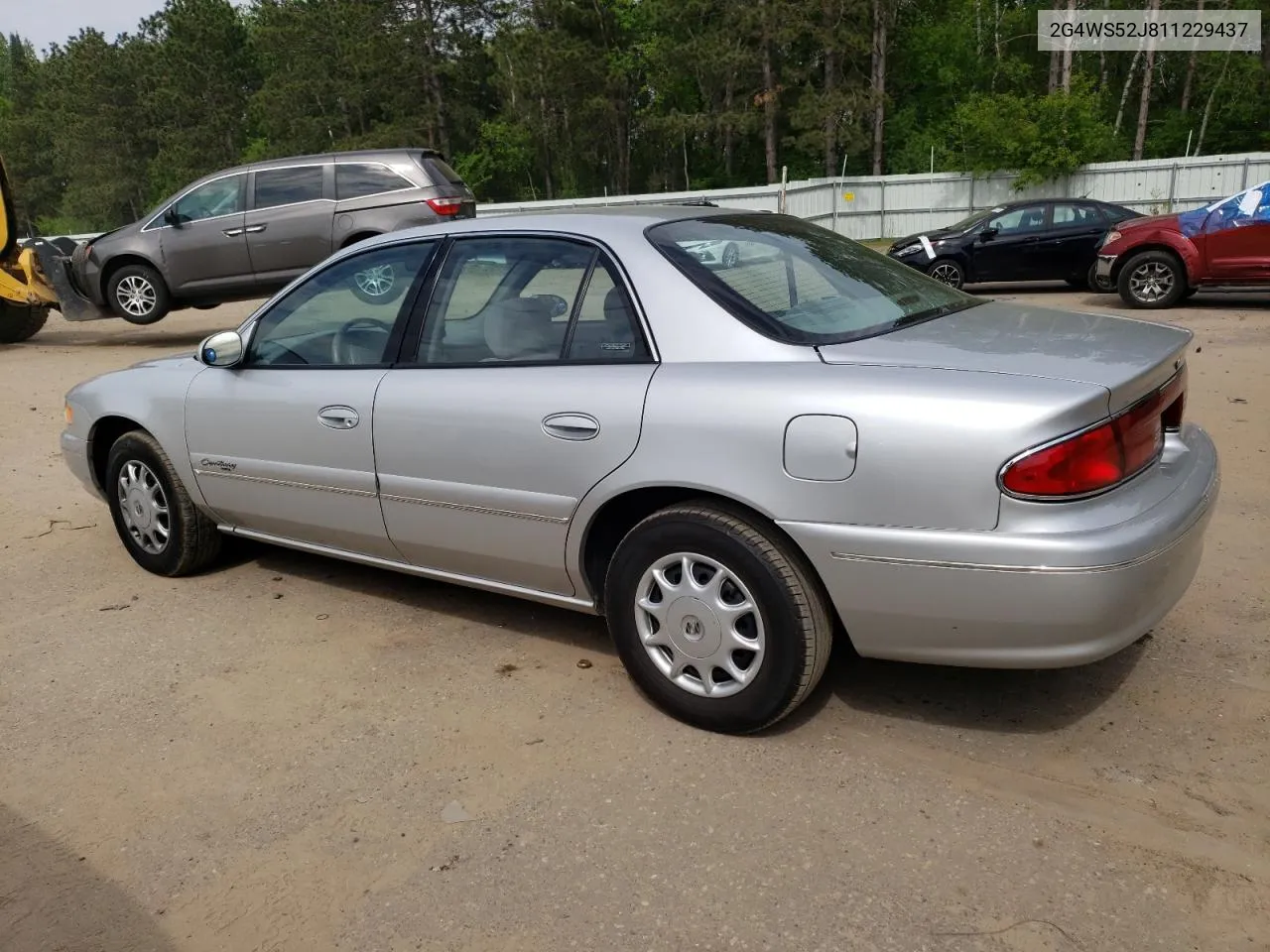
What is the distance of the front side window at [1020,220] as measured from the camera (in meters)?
14.1

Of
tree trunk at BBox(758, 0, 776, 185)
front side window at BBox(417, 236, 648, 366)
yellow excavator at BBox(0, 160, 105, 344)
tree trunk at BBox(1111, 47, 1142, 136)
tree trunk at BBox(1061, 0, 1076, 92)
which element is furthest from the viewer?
tree trunk at BBox(758, 0, 776, 185)

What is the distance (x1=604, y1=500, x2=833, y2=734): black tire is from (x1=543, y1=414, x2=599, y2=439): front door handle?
33 cm

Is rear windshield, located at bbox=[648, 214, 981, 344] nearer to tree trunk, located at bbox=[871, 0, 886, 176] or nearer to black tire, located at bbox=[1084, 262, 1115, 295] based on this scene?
black tire, located at bbox=[1084, 262, 1115, 295]

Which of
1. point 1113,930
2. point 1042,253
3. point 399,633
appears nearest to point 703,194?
point 1042,253

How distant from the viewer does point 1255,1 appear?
37281 mm

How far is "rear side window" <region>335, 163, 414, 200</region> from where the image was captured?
445 inches

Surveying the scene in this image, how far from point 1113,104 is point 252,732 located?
154ft

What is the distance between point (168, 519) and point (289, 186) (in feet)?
25.6

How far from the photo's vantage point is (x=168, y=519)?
4.69 m

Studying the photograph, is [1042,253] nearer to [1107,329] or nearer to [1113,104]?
[1107,329]

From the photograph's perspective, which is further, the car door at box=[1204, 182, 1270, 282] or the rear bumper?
the car door at box=[1204, 182, 1270, 282]

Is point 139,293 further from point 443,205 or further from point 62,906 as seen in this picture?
point 62,906

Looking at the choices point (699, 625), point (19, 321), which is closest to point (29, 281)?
point (19, 321)

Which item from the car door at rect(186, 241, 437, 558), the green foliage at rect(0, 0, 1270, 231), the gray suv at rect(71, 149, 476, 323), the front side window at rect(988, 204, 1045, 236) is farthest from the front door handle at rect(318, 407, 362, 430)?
the green foliage at rect(0, 0, 1270, 231)
